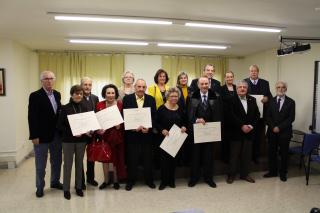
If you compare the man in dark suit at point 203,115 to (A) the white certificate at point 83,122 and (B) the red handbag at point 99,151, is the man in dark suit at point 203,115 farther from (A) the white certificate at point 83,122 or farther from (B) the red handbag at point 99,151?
(A) the white certificate at point 83,122

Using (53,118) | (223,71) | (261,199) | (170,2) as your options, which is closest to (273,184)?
(261,199)

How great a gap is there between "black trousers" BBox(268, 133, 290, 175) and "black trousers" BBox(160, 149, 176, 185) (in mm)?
1714

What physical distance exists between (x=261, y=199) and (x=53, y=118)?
2982mm

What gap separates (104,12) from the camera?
372 cm

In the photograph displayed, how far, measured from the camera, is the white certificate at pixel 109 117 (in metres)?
3.68

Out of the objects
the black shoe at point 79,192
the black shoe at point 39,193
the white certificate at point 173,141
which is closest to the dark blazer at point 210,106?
the white certificate at point 173,141

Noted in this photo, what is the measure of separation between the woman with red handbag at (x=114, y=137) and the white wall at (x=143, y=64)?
13.1 feet

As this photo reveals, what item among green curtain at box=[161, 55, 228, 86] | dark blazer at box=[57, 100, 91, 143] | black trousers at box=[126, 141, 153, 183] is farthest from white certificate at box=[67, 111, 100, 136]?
green curtain at box=[161, 55, 228, 86]

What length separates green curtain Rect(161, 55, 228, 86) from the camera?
26.0ft

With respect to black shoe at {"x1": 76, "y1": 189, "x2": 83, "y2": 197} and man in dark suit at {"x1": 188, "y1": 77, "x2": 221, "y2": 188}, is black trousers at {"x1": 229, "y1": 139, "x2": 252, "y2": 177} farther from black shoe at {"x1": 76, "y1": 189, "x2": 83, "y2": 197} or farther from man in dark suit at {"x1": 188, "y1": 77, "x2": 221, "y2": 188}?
black shoe at {"x1": 76, "y1": 189, "x2": 83, "y2": 197}

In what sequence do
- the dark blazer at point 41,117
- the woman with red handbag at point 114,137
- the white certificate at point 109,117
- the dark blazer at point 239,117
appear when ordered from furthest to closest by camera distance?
the dark blazer at point 239,117 → the woman with red handbag at point 114,137 → the white certificate at point 109,117 → the dark blazer at point 41,117

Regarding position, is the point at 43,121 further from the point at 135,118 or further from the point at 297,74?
the point at 297,74

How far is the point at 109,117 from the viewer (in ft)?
12.1

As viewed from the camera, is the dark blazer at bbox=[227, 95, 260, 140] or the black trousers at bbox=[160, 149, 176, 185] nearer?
the black trousers at bbox=[160, 149, 176, 185]
